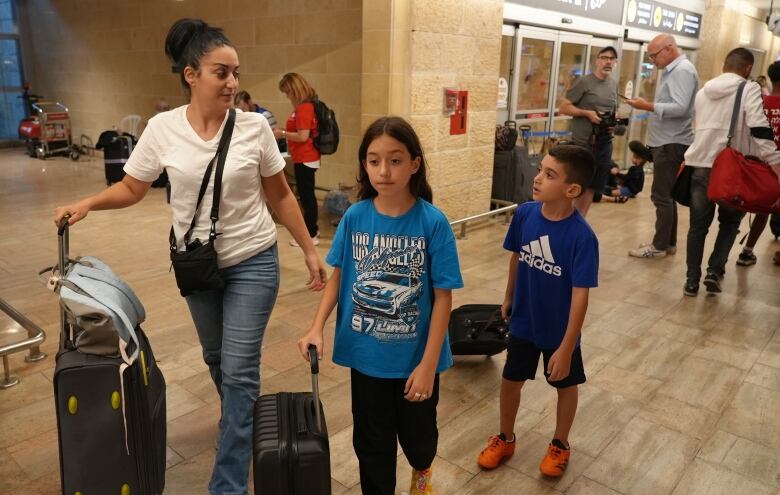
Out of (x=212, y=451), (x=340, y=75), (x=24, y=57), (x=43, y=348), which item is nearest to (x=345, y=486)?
(x=212, y=451)

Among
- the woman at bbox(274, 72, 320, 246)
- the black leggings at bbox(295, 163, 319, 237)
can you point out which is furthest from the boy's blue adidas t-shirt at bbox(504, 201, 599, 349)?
the black leggings at bbox(295, 163, 319, 237)

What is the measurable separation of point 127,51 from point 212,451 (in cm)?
994

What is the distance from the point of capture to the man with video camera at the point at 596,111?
553 cm

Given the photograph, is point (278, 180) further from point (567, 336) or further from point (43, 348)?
point (43, 348)

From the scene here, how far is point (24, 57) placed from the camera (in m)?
13.4

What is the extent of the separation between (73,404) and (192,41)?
3.91 feet

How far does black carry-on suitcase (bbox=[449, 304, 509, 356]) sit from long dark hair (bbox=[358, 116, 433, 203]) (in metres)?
1.59

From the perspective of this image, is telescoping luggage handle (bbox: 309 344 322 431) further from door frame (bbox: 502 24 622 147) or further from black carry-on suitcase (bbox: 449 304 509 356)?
door frame (bbox: 502 24 622 147)

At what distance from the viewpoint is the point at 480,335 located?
128 inches

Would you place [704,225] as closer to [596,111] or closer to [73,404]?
[596,111]

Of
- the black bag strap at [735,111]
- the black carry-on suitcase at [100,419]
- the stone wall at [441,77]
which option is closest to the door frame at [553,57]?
the stone wall at [441,77]

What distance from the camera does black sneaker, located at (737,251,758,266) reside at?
527 centimetres

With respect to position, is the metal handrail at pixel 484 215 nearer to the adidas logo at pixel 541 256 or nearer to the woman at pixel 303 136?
the woman at pixel 303 136

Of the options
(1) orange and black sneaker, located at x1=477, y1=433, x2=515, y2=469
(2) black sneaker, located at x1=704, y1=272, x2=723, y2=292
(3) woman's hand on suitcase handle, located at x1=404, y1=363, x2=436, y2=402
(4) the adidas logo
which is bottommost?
(1) orange and black sneaker, located at x1=477, y1=433, x2=515, y2=469
